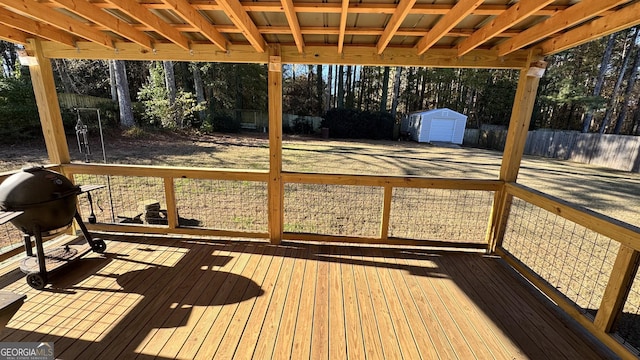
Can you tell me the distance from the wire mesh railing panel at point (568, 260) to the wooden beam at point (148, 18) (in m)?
3.95

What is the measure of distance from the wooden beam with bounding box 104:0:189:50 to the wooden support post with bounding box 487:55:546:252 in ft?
10.8

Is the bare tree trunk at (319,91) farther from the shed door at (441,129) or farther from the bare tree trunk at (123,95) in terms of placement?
the bare tree trunk at (123,95)

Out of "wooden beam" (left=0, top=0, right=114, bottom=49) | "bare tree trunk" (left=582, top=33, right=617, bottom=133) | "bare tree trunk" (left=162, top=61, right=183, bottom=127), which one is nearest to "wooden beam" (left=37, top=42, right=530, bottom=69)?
"wooden beam" (left=0, top=0, right=114, bottom=49)

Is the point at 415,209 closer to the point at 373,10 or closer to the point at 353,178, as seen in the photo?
the point at 353,178

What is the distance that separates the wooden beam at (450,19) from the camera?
66.9 inches

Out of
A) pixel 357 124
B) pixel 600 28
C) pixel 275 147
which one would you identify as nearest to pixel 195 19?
pixel 275 147

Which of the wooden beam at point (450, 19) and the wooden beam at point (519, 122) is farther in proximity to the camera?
the wooden beam at point (519, 122)

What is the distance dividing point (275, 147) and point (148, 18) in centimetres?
149

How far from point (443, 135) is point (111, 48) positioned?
17.8 m

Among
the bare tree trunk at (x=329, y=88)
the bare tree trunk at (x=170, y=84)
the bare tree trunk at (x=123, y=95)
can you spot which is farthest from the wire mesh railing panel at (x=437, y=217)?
the bare tree trunk at (x=329, y=88)

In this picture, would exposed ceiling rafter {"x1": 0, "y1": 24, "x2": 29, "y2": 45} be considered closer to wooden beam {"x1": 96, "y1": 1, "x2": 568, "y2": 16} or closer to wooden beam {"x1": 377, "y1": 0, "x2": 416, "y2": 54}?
wooden beam {"x1": 96, "y1": 1, "x2": 568, "y2": 16}

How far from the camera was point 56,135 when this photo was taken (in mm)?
3053

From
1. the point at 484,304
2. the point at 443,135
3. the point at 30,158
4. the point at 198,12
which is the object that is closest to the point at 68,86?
the point at 30,158

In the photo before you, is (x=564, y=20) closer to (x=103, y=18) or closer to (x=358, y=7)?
(x=358, y=7)
